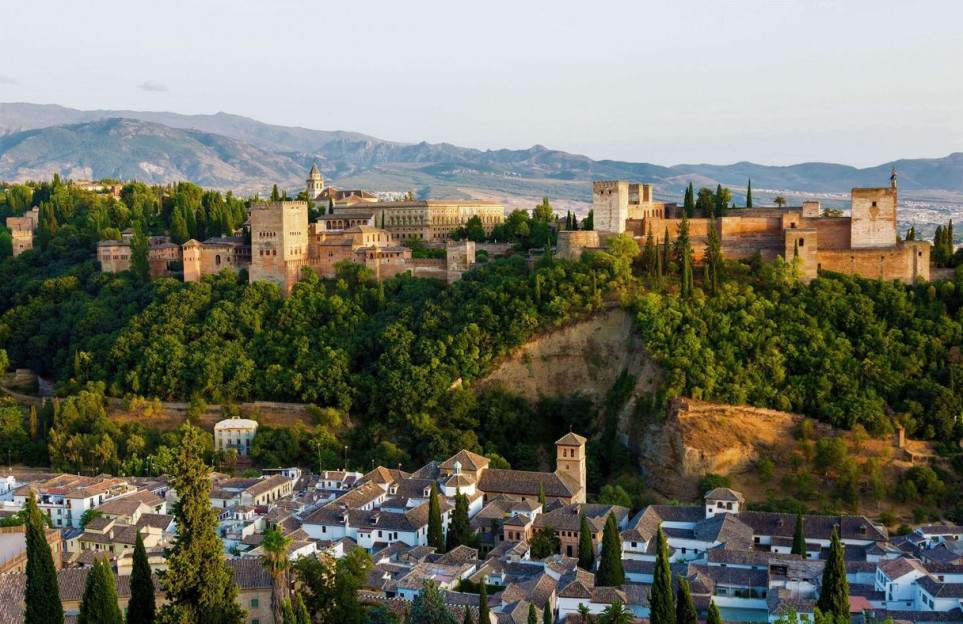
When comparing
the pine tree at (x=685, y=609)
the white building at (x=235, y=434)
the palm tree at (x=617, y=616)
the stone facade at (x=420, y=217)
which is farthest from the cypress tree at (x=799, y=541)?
the stone facade at (x=420, y=217)

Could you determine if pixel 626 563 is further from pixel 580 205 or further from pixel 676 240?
pixel 580 205

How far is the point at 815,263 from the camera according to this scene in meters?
39.5

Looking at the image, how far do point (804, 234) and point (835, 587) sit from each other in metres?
19.4

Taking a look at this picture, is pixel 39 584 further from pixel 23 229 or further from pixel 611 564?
pixel 23 229

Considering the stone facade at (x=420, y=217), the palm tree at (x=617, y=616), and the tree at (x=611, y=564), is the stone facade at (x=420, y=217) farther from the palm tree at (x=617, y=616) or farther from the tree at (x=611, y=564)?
the palm tree at (x=617, y=616)

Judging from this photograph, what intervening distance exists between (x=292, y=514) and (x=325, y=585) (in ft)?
23.0

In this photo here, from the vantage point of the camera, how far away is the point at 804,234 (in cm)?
3928

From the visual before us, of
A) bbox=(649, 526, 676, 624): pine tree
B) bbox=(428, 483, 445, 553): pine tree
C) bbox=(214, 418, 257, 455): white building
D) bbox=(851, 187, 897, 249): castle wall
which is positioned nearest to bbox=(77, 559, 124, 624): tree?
bbox=(649, 526, 676, 624): pine tree

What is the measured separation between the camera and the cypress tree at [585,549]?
A: 89.0ft

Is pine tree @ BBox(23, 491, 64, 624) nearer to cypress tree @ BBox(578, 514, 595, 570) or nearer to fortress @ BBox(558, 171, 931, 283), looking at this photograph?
cypress tree @ BBox(578, 514, 595, 570)

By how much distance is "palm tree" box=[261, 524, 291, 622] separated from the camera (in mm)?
20284

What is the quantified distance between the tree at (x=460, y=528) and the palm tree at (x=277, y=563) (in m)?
6.84

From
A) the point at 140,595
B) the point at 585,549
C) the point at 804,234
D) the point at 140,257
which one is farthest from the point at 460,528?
the point at 140,257

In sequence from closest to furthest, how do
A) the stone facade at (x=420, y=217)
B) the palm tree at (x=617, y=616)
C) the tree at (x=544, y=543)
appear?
1. the palm tree at (x=617, y=616)
2. the tree at (x=544, y=543)
3. the stone facade at (x=420, y=217)
